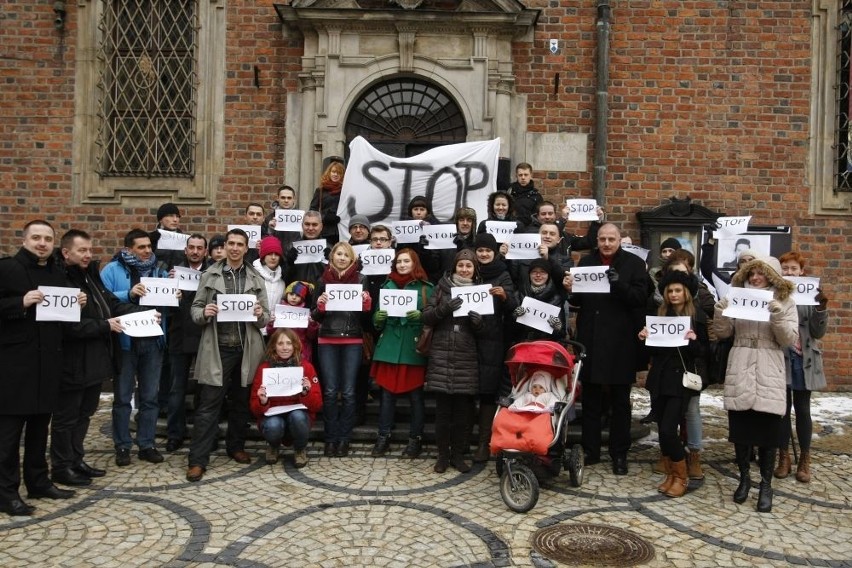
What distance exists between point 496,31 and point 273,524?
7.36 m

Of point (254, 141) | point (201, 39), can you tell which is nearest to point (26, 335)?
point (254, 141)

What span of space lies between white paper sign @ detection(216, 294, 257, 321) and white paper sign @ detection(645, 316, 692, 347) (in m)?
3.23

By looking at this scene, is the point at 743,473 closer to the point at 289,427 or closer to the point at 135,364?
the point at 289,427

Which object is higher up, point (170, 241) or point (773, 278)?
point (170, 241)

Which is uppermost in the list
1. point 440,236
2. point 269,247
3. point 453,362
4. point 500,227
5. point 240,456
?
point 500,227

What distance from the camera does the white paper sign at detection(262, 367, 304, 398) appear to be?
5648mm

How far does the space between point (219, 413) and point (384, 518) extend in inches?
76.1

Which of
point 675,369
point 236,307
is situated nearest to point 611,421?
point 675,369

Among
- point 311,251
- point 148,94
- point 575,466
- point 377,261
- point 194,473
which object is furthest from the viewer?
point 148,94

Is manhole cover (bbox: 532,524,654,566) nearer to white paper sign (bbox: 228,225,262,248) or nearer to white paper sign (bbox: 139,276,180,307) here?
white paper sign (bbox: 139,276,180,307)

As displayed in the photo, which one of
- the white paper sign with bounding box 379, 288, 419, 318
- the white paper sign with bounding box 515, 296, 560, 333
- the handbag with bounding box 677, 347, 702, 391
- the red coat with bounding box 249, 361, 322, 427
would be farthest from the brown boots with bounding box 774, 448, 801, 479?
the red coat with bounding box 249, 361, 322, 427

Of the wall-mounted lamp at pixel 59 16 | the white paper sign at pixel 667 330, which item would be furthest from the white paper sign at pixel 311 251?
the wall-mounted lamp at pixel 59 16

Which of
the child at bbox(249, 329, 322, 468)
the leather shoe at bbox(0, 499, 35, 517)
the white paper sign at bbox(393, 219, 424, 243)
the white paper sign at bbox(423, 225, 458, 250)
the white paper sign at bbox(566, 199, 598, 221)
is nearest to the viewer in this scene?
the leather shoe at bbox(0, 499, 35, 517)

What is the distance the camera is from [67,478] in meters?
5.27
